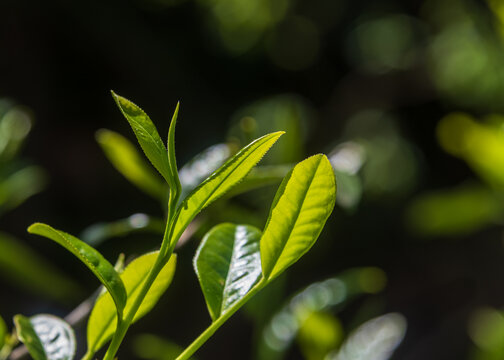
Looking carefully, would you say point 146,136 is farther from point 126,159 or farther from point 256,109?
point 256,109

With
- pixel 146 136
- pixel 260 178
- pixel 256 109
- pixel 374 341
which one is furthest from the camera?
pixel 256 109

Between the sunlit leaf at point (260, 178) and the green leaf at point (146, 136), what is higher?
the green leaf at point (146, 136)

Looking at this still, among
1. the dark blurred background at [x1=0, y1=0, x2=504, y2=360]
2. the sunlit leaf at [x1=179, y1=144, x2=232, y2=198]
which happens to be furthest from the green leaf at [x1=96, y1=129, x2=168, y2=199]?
the dark blurred background at [x1=0, y1=0, x2=504, y2=360]

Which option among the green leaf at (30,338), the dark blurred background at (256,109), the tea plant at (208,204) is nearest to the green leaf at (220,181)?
the tea plant at (208,204)

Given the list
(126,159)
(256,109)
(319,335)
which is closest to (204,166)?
(126,159)

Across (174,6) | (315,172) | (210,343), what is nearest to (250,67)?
(174,6)

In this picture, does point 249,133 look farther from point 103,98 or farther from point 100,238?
point 103,98

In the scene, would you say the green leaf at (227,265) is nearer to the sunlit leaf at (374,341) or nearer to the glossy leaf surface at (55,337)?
the glossy leaf surface at (55,337)
